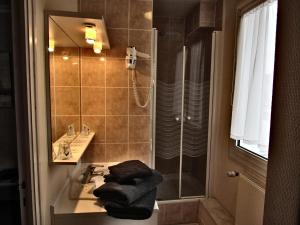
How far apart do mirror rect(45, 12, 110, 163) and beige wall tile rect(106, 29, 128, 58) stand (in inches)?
3.2

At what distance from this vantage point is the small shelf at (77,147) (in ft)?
4.07

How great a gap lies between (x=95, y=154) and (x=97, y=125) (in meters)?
0.27

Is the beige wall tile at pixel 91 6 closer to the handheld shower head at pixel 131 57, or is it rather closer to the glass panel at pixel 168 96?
the handheld shower head at pixel 131 57

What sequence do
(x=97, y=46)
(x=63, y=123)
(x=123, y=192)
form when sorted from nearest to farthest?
1. (x=123, y=192)
2. (x=63, y=123)
3. (x=97, y=46)

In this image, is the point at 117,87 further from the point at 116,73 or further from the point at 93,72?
the point at 93,72

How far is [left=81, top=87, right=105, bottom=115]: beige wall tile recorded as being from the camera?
6.50ft

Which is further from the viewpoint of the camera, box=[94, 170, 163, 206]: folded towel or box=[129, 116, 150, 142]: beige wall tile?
box=[129, 116, 150, 142]: beige wall tile

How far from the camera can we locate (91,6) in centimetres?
191

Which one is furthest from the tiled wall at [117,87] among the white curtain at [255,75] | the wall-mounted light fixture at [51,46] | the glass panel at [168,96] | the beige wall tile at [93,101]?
the white curtain at [255,75]

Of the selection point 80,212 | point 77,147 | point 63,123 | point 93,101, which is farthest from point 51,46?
point 80,212

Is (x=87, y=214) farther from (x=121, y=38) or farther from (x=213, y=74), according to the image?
(x=213, y=74)

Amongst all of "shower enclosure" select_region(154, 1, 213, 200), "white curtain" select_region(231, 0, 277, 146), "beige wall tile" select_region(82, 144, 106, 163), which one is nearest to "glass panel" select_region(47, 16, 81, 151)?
"beige wall tile" select_region(82, 144, 106, 163)

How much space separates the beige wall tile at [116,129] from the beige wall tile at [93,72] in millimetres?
332

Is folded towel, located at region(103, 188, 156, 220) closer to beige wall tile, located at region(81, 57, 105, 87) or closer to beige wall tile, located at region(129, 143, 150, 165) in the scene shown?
beige wall tile, located at region(129, 143, 150, 165)
